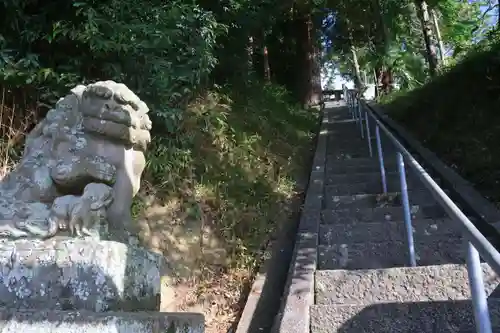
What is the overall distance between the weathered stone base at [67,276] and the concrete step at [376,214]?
247 cm

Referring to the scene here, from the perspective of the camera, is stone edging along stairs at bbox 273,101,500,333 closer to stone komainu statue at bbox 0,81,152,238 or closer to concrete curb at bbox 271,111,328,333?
concrete curb at bbox 271,111,328,333

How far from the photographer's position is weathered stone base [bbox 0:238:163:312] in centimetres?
175

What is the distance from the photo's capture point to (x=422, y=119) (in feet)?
21.7

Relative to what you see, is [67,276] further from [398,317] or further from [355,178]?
[355,178]

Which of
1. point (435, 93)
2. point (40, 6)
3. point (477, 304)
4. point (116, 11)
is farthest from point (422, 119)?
point (477, 304)

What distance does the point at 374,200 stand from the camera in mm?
4340

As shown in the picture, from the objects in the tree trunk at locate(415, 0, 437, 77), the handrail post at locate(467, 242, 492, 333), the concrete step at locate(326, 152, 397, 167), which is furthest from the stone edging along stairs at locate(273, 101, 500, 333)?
the tree trunk at locate(415, 0, 437, 77)

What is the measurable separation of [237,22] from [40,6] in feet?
9.52

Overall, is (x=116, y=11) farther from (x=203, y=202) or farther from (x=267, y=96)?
(x=267, y=96)

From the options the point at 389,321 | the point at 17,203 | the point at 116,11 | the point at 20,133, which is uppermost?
the point at 116,11

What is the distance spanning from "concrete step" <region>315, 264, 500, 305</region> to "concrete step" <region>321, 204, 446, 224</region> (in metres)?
1.14

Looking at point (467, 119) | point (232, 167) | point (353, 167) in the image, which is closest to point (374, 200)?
point (353, 167)

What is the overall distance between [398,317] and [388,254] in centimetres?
89

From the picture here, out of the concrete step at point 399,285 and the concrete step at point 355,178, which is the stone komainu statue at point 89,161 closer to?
the concrete step at point 399,285
